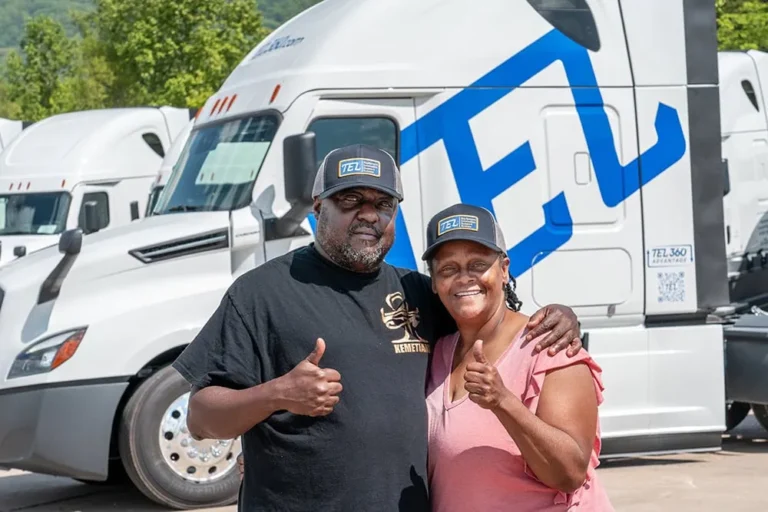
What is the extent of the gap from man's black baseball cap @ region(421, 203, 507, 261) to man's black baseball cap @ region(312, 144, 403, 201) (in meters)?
0.16

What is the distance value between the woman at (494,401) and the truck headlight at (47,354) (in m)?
4.60

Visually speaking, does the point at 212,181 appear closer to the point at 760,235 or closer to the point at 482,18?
the point at 482,18

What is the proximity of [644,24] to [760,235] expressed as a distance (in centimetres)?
545

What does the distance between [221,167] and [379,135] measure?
1093mm

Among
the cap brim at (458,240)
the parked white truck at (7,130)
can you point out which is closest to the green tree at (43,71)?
the parked white truck at (7,130)

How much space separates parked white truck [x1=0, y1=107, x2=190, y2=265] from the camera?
17234 mm

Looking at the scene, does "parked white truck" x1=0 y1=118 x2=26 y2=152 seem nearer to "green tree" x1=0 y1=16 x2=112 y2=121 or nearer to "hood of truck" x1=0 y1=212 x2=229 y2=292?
"hood of truck" x1=0 y1=212 x2=229 y2=292

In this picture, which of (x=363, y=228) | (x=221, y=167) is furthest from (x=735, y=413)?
(x=363, y=228)

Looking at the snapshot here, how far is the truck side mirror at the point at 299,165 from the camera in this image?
24.7 feet

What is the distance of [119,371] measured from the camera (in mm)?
7891

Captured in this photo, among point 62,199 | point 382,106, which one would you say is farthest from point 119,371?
point 62,199

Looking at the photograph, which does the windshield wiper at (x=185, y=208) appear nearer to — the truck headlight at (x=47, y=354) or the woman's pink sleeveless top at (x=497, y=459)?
the truck headlight at (x=47, y=354)

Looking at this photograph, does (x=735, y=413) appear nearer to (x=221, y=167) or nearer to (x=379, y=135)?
(x=379, y=135)

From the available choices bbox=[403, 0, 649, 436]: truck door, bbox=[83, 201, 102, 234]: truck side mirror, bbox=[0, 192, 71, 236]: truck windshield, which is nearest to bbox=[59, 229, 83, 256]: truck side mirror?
bbox=[403, 0, 649, 436]: truck door
